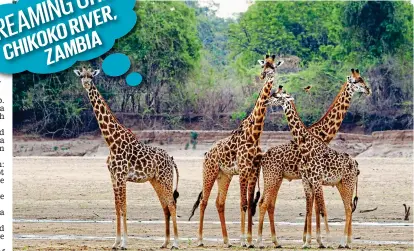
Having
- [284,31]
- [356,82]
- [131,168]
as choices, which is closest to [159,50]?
[284,31]

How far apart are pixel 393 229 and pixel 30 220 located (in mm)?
6700

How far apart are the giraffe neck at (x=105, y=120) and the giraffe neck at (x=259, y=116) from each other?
6.45 ft

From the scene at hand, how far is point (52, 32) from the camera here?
14.7 meters

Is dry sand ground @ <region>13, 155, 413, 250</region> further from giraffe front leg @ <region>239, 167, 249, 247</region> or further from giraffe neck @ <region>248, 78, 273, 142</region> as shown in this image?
giraffe neck @ <region>248, 78, 273, 142</region>

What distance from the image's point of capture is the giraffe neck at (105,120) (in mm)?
17281

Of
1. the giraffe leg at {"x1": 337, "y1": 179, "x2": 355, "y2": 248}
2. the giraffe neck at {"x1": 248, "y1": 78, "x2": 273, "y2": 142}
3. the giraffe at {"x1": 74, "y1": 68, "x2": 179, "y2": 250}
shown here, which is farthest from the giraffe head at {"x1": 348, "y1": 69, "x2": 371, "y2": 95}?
the giraffe at {"x1": 74, "y1": 68, "x2": 179, "y2": 250}

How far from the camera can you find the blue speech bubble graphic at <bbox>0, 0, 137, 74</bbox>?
48.2 feet

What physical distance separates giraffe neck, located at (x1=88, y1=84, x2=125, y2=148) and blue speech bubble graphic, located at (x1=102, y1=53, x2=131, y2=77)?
0.84 m

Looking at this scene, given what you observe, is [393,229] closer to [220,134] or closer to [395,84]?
[220,134]

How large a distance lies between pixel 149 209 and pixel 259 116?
254 inches

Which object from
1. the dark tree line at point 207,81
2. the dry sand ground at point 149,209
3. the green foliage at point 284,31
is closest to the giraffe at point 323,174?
the dry sand ground at point 149,209

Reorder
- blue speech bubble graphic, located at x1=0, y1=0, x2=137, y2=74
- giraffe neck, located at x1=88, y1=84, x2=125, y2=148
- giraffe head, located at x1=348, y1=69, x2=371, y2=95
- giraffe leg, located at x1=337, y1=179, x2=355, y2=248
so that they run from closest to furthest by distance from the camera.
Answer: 1. blue speech bubble graphic, located at x1=0, y1=0, x2=137, y2=74
2. giraffe leg, located at x1=337, y1=179, x2=355, y2=248
3. giraffe neck, located at x1=88, y1=84, x2=125, y2=148
4. giraffe head, located at x1=348, y1=69, x2=371, y2=95

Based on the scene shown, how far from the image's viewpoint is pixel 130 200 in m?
24.9

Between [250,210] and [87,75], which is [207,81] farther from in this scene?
[250,210]
